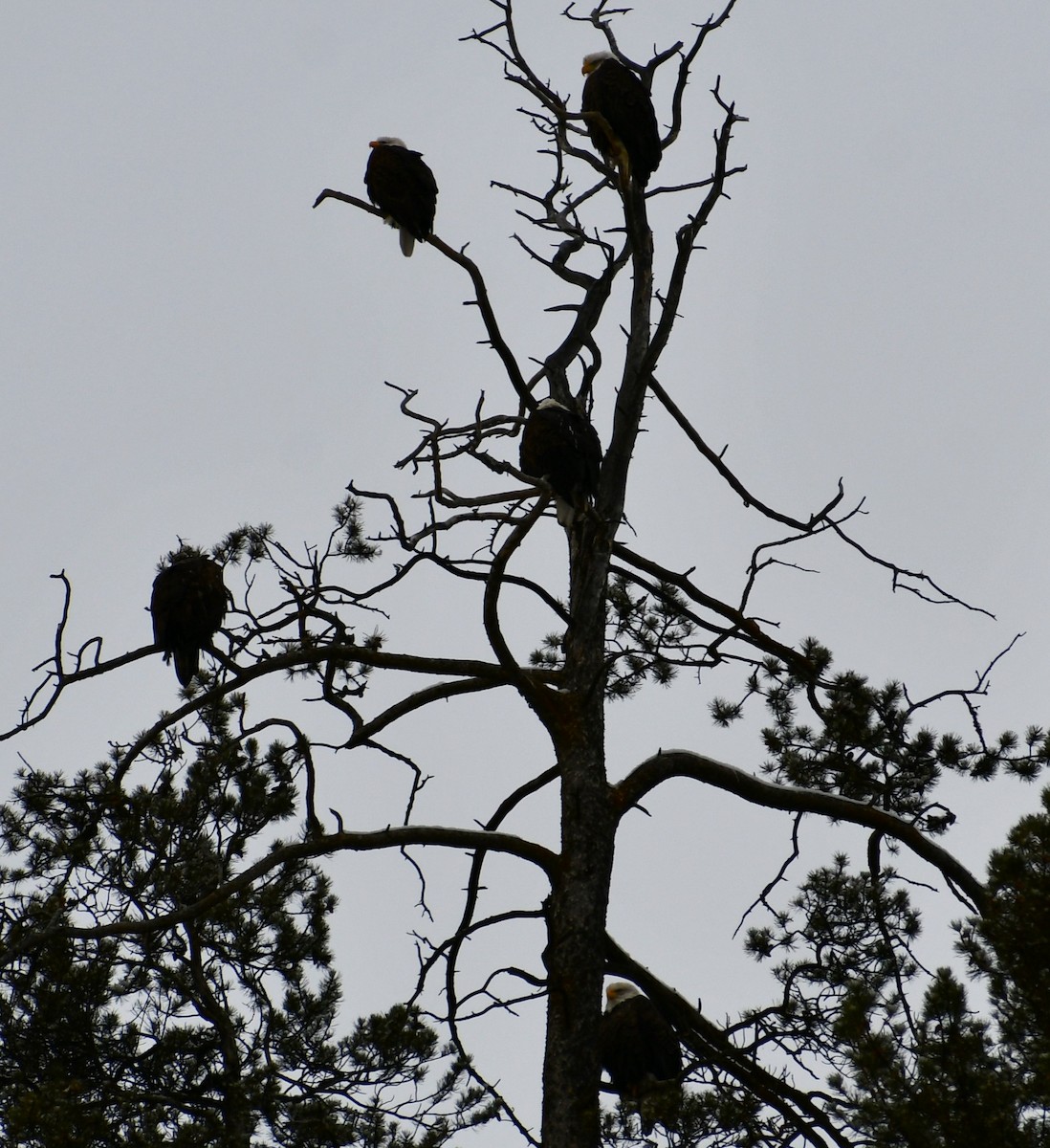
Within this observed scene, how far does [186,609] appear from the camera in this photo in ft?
16.5

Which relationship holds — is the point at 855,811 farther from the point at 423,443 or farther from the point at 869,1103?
the point at 423,443

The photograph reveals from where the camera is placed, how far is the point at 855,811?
14.4 ft

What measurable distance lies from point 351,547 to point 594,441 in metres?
0.98

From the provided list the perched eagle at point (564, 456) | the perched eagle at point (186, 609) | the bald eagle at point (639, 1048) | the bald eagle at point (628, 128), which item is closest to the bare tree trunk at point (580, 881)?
the perched eagle at point (564, 456)

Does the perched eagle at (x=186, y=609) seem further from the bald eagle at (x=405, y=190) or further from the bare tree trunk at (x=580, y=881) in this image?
the bald eagle at (x=405, y=190)

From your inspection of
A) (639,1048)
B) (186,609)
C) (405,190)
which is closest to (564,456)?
(186,609)

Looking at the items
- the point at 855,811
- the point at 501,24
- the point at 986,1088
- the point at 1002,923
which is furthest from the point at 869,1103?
the point at 501,24

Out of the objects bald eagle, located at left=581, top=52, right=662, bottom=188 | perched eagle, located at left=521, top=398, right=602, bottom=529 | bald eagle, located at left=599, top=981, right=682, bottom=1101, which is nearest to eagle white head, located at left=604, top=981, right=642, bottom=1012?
bald eagle, located at left=599, top=981, right=682, bottom=1101

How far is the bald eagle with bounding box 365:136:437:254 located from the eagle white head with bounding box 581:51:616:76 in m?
0.86

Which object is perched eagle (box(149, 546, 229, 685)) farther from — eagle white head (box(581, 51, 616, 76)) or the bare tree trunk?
eagle white head (box(581, 51, 616, 76))

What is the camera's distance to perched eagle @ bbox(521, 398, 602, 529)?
4719 millimetres

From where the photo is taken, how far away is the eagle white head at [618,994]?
16.5 ft

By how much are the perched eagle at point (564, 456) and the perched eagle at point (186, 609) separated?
129 centimetres

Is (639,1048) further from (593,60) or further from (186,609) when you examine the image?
(593,60)
